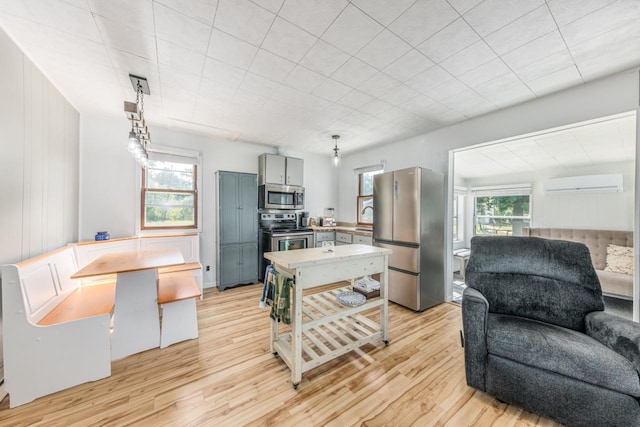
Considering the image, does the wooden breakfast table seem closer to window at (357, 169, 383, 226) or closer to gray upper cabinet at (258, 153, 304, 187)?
gray upper cabinet at (258, 153, 304, 187)

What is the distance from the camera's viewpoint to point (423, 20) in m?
1.57

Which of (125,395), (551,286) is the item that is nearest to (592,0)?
(551,286)

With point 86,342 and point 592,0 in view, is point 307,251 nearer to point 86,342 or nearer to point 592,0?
point 86,342

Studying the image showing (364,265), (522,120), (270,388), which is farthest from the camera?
(522,120)

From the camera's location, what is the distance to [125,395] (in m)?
1.70

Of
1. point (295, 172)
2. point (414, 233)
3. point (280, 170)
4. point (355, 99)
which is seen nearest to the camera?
point (355, 99)

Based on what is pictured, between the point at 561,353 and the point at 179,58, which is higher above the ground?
the point at 179,58

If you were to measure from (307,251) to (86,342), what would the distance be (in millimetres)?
1912

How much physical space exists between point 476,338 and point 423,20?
233 centimetres

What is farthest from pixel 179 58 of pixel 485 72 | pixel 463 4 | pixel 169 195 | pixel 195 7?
pixel 485 72

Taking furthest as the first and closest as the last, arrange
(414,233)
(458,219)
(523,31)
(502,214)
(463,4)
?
(458,219) → (502,214) → (414,233) → (523,31) → (463,4)

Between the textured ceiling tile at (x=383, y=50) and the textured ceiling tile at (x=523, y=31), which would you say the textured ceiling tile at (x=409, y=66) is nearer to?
the textured ceiling tile at (x=383, y=50)

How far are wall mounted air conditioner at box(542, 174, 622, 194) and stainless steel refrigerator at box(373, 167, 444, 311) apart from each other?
3049 millimetres

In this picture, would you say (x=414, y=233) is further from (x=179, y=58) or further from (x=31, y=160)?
(x=31, y=160)
